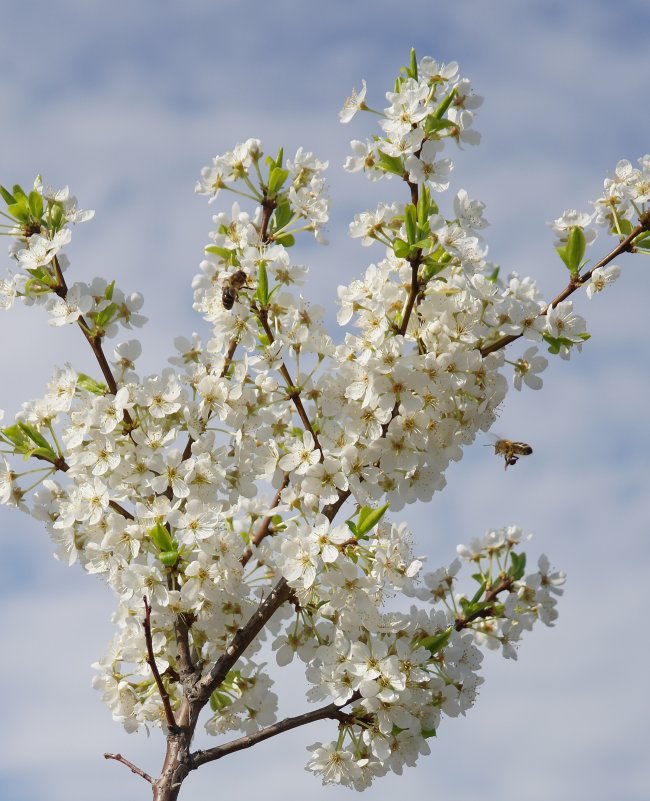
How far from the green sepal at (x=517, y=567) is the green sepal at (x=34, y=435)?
2576mm

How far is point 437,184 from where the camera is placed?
4.22 meters

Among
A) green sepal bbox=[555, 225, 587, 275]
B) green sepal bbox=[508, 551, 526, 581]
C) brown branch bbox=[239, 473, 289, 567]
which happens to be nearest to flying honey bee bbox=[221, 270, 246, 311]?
brown branch bbox=[239, 473, 289, 567]

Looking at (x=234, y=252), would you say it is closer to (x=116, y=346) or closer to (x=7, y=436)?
(x=116, y=346)

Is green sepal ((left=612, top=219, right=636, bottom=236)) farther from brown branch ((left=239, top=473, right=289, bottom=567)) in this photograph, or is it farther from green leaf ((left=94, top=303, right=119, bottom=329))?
green leaf ((left=94, top=303, right=119, bottom=329))

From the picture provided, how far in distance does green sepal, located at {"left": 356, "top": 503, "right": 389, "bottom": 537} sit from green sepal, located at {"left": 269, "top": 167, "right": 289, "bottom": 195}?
1.71 metres

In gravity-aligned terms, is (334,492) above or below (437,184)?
below

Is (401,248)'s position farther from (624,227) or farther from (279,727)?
(279,727)

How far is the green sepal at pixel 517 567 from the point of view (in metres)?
5.28

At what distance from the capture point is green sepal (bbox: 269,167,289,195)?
4.67 meters

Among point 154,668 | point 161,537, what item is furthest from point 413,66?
point 154,668

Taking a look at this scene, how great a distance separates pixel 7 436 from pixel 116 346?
647 millimetres

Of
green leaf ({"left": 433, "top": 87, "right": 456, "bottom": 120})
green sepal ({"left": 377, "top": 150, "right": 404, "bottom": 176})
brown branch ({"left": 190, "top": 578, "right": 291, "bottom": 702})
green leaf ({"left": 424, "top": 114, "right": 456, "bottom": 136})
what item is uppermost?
green leaf ({"left": 433, "top": 87, "right": 456, "bottom": 120})

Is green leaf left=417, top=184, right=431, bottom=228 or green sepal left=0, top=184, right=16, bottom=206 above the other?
green sepal left=0, top=184, right=16, bottom=206

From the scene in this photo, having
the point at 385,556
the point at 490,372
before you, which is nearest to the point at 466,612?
the point at 385,556
